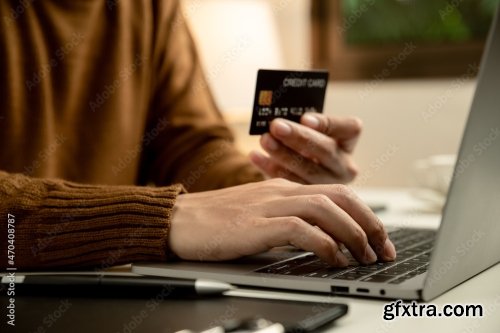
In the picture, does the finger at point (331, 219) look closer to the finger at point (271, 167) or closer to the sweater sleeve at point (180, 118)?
the finger at point (271, 167)

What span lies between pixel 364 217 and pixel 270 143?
330 millimetres

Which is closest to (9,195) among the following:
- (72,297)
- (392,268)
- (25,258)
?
(25,258)

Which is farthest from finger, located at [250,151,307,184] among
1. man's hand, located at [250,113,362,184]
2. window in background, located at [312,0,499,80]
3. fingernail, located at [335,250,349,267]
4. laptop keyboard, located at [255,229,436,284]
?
window in background, located at [312,0,499,80]

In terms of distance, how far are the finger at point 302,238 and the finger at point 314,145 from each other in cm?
29

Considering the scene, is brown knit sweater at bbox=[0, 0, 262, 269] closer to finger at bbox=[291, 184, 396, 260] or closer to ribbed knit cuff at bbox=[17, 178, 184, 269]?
ribbed knit cuff at bbox=[17, 178, 184, 269]

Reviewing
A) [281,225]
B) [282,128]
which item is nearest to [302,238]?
[281,225]

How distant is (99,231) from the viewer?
735 millimetres

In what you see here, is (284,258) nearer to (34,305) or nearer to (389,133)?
(34,305)

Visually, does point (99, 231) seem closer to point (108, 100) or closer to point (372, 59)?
point (108, 100)

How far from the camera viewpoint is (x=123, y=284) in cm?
61

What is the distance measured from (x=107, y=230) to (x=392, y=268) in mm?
300

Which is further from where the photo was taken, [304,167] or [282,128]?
[304,167]

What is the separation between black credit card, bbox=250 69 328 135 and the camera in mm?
893

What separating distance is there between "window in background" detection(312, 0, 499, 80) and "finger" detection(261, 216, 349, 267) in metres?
1.88
